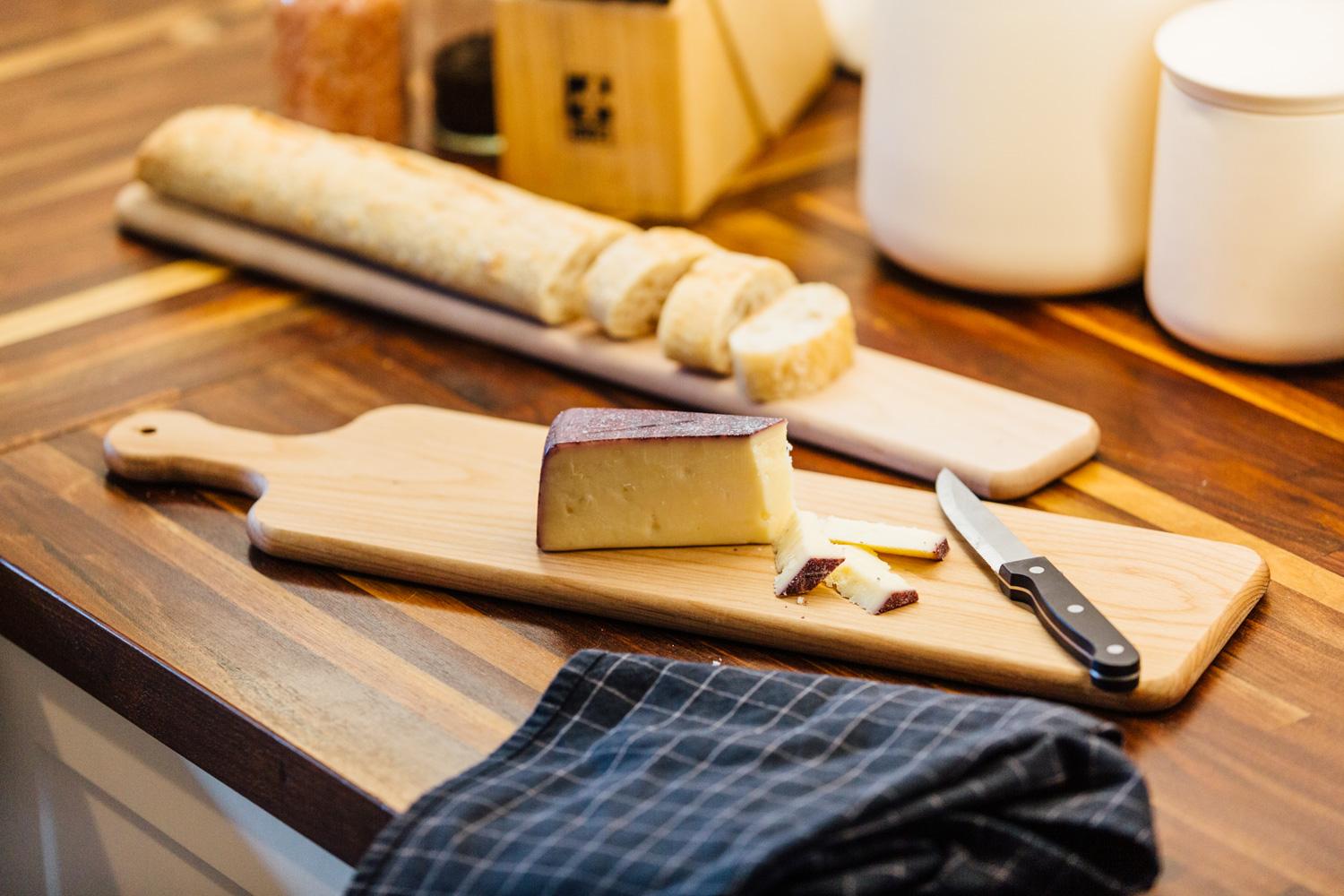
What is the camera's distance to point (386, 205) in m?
1.37

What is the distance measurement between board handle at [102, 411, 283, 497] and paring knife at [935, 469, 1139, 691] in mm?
505

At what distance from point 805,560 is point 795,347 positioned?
0.28 meters

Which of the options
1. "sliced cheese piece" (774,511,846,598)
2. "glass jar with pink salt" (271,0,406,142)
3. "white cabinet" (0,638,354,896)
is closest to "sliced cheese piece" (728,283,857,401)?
"sliced cheese piece" (774,511,846,598)

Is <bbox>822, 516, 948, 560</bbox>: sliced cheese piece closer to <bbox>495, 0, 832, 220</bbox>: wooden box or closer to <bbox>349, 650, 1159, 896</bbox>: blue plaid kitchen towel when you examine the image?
<bbox>349, 650, 1159, 896</bbox>: blue plaid kitchen towel

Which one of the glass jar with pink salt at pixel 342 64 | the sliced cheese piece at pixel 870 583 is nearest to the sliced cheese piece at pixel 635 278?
the sliced cheese piece at pixel 870 583

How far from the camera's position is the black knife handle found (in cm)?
84

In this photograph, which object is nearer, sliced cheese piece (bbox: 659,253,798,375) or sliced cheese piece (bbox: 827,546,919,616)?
sliced cheese piece (bbox: 827,546,919,616)

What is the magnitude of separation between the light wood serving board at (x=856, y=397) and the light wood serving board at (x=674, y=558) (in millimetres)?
66

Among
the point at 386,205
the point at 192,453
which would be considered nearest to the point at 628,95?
the point at 386,205

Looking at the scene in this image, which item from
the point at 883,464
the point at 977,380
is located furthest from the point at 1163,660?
the point at 977,380

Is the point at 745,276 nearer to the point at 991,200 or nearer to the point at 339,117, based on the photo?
the point at 991,200

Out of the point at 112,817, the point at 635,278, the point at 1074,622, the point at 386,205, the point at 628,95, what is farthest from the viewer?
the point at 628,95

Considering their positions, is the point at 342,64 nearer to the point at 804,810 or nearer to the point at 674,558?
the point at 674,558

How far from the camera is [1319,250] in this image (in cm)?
114
